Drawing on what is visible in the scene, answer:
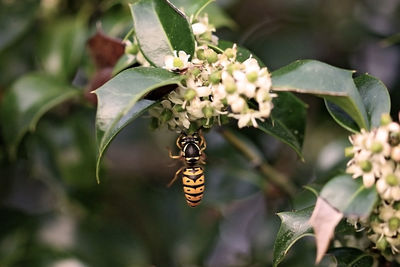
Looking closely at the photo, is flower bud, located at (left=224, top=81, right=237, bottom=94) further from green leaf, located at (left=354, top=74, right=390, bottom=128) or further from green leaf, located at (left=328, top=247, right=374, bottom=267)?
green leaf, located at (left=328, top=247, right=374, bottom=267)

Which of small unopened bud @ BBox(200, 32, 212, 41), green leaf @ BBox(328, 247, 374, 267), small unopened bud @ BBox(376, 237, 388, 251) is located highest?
small unopened bud @ BBox(200, 32, 212, 41)

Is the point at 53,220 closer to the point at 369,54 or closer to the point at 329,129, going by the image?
the point at 329,129

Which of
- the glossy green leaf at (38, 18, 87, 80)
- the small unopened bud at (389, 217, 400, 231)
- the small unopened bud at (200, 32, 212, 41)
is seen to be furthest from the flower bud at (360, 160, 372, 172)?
the glossy green leaf at (38, 18, 87, 80)

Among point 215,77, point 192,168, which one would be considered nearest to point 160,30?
point 215,77

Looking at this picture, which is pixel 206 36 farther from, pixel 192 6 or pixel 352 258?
pixel 352 258

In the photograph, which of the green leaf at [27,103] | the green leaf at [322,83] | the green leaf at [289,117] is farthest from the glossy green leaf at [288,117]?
the green leaf at [27,103]

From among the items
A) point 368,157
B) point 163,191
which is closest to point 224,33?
point 163,191

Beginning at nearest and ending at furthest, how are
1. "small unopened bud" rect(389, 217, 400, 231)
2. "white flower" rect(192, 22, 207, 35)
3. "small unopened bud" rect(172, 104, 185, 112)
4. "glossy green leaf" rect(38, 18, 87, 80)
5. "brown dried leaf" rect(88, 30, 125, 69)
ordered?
"small unopened bud" rect(389, 217, 400, 231) → "small unopened bud" rect(172, 104, 185, 112) → "white flower" rect(192, 22, 207, 35) → "brown dried leaf" rect(88, 30, 125, 69) → "glossy green leaf" rect(38, 18, 87, 80)
